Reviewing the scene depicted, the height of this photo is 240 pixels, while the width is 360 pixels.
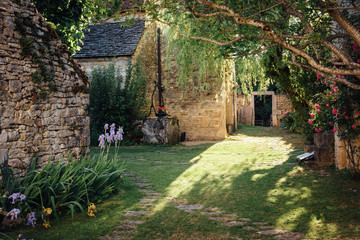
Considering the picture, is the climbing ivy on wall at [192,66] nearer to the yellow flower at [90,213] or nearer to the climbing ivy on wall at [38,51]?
the climbing ivy on wall at [38,51]

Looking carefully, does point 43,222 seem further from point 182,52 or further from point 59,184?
point 182,52

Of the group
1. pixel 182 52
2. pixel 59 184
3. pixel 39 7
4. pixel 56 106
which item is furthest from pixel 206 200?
pixel 182 52

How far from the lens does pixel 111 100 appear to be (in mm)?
12508

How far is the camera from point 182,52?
1203 cm

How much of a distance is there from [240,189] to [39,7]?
18.4ft

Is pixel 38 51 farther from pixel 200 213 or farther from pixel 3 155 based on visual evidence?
pixel 200 213

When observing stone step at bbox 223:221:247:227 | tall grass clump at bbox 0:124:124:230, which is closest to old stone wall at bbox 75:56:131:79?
tall grass clump at bbox 0:124:124:230

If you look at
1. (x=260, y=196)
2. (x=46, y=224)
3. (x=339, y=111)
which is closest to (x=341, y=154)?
(x=339, y=111)

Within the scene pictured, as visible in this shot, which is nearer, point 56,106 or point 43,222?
point 43,222

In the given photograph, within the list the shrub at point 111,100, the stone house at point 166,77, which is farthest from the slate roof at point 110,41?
the shrub at point 111,100

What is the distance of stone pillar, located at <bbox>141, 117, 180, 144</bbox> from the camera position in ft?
41.6

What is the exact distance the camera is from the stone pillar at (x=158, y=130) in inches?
499

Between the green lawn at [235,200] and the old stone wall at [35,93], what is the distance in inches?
48.9

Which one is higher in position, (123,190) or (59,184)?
(59,184)
